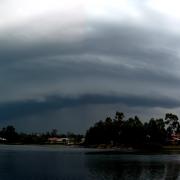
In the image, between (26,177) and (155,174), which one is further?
(155,174)

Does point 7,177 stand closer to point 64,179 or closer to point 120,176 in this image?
point 64,179

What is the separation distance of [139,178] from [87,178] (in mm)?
8800

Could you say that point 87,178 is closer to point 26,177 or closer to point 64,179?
point 64,179

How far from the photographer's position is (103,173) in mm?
84938

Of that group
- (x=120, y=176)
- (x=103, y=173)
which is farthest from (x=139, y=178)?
(x=103, y=173)

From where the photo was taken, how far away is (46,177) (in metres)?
75.2

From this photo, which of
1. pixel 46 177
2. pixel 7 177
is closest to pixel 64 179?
pixel 46 177

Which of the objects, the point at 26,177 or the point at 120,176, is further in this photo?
the point at 120,176

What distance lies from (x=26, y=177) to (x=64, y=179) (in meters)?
7.23

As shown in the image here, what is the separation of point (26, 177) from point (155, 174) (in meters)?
23.7

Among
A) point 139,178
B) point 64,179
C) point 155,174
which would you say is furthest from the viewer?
point 155,174

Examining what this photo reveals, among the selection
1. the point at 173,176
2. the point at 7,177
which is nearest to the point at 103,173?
the point at 173,176

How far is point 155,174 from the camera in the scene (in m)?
83.9

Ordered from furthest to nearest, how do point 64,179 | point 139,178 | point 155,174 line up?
point 155,174, point 139,178, point 64,179
